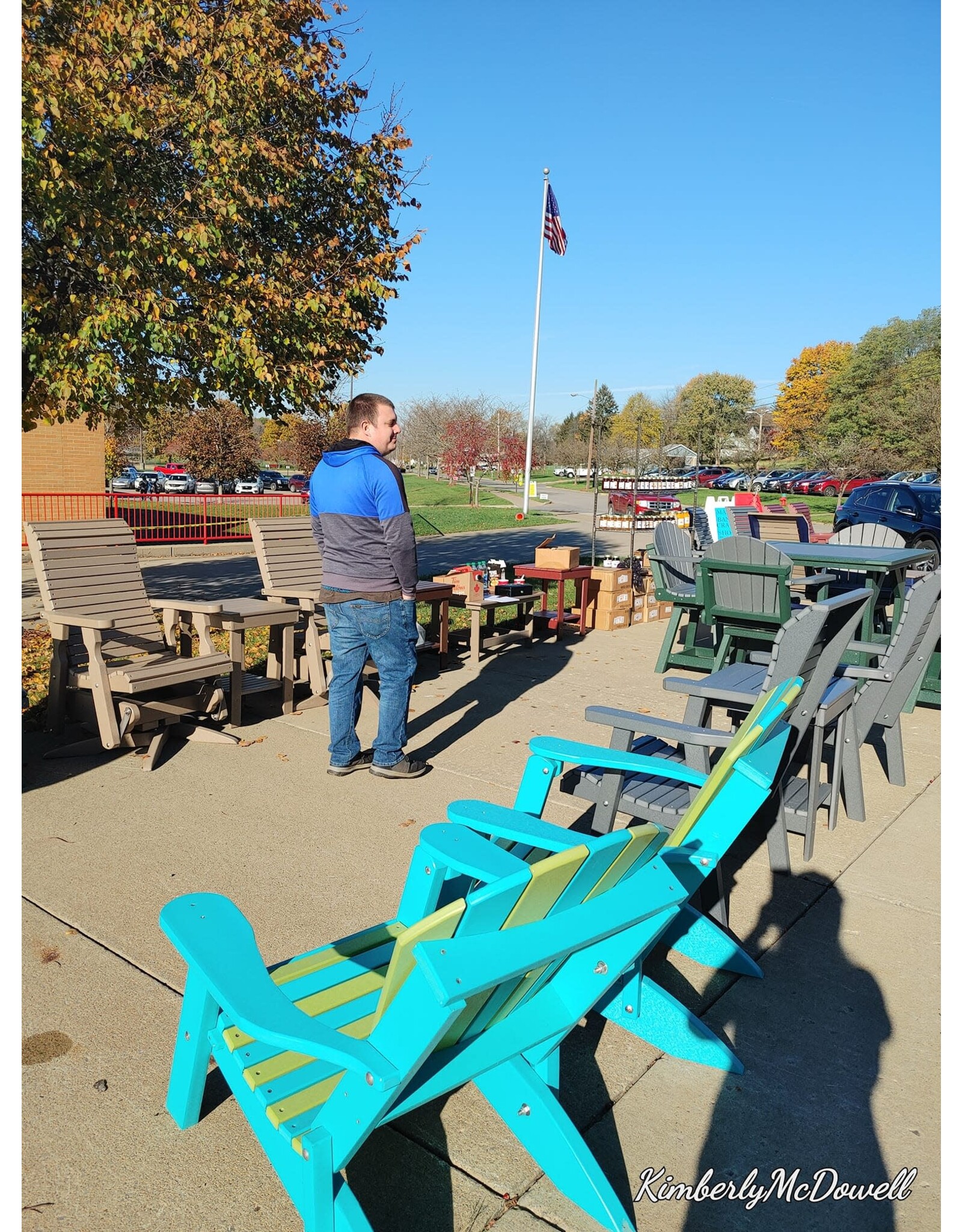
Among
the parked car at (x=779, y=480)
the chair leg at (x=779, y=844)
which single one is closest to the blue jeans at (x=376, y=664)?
the chair leg at (x=779, y=844)

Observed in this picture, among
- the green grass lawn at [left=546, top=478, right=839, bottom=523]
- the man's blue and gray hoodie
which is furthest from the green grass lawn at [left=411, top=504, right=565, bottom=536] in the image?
the man's blue and gray hoodie

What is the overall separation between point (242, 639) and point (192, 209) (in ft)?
15.0

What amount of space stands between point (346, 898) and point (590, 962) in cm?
192

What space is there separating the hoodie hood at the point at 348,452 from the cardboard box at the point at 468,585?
3.09 meters

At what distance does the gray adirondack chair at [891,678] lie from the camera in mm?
4770

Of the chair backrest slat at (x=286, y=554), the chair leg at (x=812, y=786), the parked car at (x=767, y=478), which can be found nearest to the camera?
the chair leg at (x=812, y=786)

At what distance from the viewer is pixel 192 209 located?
8.32m

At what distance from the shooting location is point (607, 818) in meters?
3.62

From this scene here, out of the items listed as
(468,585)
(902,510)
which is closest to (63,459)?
(468,585)

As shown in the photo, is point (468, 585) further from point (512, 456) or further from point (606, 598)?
point (512, 456)

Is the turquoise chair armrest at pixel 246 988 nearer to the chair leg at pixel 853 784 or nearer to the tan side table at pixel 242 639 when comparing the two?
the chair leg at pixel 853 784

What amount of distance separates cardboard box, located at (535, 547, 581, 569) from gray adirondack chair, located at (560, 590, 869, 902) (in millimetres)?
5092
